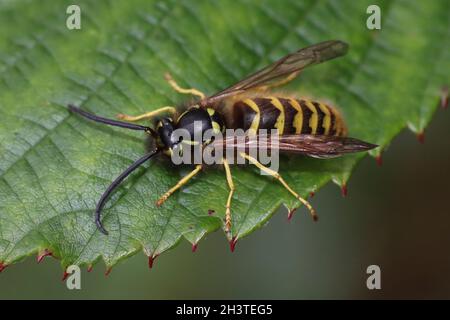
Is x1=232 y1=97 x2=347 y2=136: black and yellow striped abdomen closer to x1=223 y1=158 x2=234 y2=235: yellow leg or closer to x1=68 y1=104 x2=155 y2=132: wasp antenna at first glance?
x1=223 y1=158 x2=234 y2=235: yellow leg

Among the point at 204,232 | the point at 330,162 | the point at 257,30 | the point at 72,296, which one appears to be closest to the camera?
the point at 204,232

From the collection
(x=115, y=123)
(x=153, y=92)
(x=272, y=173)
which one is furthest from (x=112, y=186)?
(x=272, y=173)

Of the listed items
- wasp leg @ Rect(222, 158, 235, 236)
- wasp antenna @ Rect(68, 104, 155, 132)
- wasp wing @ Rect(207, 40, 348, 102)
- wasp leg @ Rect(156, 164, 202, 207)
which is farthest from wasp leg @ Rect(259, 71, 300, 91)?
wasp antenna @ Rect(68, 104, 155, 132)

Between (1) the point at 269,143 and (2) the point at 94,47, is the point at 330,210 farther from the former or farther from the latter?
(2) the point at 94,47

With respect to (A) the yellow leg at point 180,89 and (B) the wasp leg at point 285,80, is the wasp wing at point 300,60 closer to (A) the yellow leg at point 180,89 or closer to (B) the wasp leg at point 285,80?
(B) the wasp leg at point 285,80

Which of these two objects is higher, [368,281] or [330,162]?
[330,162]

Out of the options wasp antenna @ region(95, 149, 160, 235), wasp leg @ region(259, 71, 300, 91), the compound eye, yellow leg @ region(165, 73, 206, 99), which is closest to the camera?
wasp antenna @ region(95, 149, 160, 235)

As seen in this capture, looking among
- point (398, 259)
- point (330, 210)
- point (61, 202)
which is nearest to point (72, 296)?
point (61, 202)

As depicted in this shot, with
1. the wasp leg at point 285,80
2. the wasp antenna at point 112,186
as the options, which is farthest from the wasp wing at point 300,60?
the wasp antenna at point 112,186
